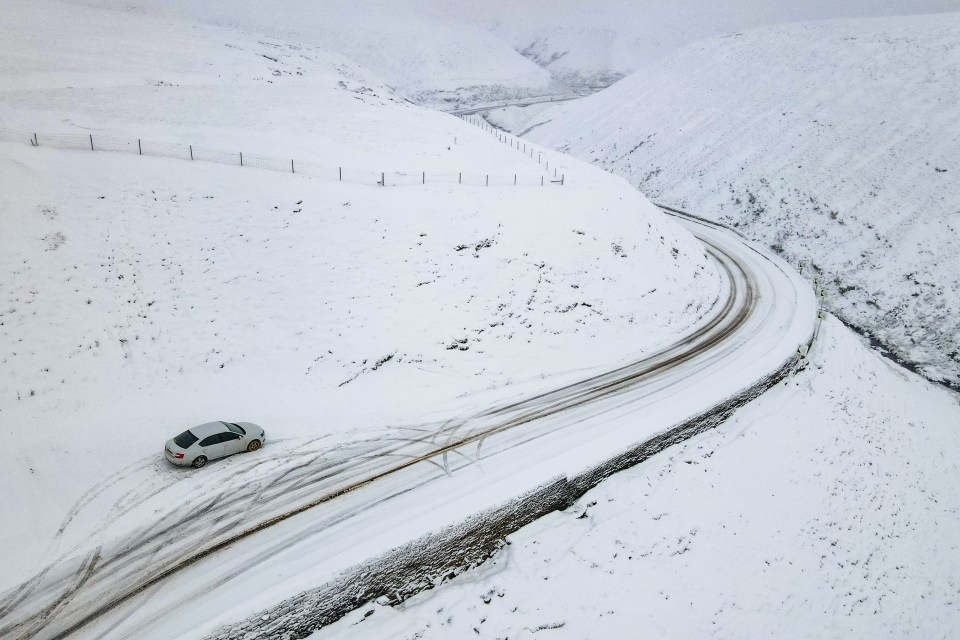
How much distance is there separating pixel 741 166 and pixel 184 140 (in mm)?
Result: 46370

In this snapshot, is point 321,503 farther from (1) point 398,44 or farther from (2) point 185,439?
(1) point 398,44

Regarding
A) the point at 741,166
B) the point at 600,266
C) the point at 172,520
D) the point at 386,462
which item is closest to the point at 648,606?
the point at 386,462

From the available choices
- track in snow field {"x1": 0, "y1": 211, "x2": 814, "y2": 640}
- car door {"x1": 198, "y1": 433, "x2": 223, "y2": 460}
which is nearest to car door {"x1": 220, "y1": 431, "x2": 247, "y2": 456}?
car door {"x1": 198, "y1": 433, "x2": 223, "y2": 460}

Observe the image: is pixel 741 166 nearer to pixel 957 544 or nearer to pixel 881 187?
pixel 881 187

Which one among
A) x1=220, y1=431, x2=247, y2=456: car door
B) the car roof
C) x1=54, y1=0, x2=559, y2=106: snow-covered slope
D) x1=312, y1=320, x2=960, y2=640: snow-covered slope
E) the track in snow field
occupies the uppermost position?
x1=54, y1=0, x2=559, y2=106: snow-covered slope

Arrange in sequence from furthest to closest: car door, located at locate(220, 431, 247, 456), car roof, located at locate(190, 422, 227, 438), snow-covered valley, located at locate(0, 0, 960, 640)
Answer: car door, located at locate(220, 431, 247, 456)
car roof, located at locate(190, 422, 227, 438)
snow-covered valley, located at locate(0, 0, 960, 640)

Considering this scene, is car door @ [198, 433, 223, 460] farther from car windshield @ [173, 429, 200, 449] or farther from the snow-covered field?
the snow-covered field

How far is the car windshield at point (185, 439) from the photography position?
14375 millimetres

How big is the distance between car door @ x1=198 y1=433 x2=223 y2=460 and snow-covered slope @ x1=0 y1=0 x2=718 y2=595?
40 centimetres

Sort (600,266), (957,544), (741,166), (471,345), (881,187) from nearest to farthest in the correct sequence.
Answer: (957,544), (471,345), (600,266), (881,187), (741,166)

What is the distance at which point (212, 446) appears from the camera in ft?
48.1

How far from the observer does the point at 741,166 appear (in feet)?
153

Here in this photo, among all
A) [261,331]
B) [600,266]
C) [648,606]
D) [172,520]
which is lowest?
[648,606]

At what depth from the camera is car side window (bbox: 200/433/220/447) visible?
14.5 meters
